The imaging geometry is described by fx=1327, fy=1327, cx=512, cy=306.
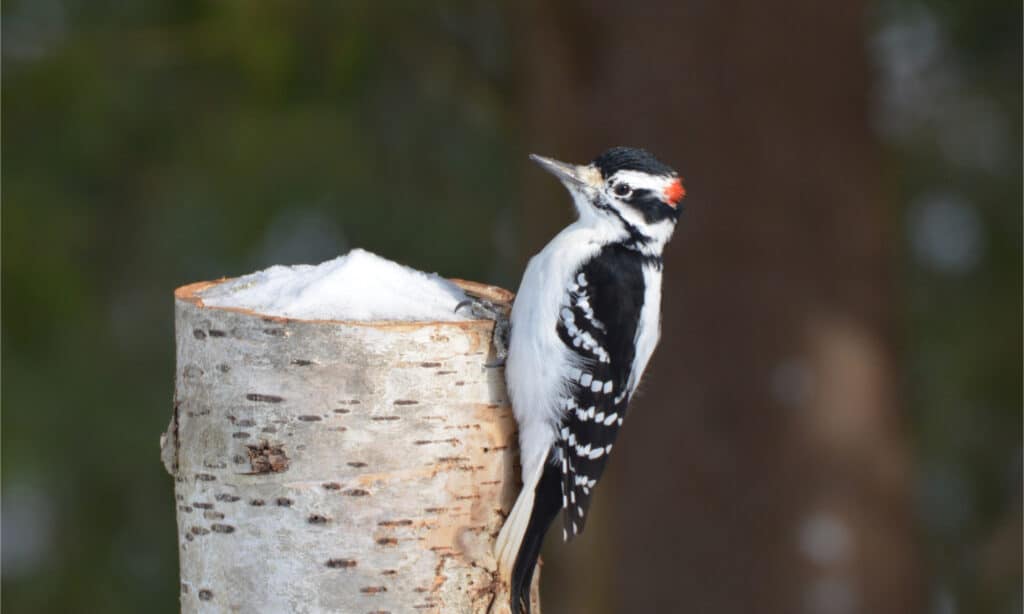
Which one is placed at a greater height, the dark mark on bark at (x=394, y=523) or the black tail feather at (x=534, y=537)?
the dark mark on bark at (x=394, y=523)

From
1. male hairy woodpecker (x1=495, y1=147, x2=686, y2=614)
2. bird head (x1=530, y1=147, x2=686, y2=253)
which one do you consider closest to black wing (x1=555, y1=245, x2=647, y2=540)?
male hairy woodpecker (x1=495, y1=147, x2=686, y2=614)

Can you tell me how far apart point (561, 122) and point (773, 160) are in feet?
3.02

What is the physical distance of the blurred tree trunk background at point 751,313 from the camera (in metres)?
5.50

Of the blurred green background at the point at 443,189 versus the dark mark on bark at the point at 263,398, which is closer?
the dark mark on bark at the point at 263,398

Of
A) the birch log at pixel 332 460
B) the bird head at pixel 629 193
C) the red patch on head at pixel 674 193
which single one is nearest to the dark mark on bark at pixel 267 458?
the birch log at pixel 332 460

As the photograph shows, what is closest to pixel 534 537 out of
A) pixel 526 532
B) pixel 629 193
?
pixel 526 532

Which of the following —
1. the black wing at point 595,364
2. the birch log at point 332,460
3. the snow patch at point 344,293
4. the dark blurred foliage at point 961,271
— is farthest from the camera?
the dark blurred foliage at point 961,271

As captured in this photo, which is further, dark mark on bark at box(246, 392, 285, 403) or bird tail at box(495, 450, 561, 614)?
bird tail at box(495, 450, 561, 614)

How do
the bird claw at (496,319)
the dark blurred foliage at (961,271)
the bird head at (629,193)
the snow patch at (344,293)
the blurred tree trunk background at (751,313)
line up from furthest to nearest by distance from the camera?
the dark blurred foliage at (961,271), the blurred tree trunk background at (751,313), the bird head at (629,193), the bird claw at (496,319), the snow patch at (344,293)

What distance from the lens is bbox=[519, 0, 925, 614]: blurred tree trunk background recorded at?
18.1ft

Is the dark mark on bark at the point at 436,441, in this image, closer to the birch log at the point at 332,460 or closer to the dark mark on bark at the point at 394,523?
the birch log at the point at 332,460

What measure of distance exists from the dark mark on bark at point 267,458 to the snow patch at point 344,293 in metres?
0.27

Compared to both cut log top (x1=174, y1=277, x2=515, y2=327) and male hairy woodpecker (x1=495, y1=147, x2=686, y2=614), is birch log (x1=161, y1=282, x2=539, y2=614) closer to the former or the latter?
cut log top (x1=174, y1=277, x2=515, y2=327)

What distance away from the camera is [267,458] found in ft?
8.60
